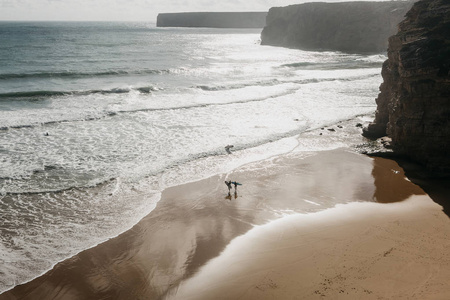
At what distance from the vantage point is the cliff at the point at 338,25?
65188 mm

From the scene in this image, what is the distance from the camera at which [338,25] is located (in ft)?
237

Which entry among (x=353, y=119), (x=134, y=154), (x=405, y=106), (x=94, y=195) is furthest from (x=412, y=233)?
(x=353, y=119)

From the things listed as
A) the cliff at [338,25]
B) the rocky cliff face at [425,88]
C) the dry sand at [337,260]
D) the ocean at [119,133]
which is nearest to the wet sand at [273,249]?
the dry sand at [337,260]

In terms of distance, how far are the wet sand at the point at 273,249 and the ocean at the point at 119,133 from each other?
1.07 m

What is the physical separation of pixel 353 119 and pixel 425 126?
28.0 feet

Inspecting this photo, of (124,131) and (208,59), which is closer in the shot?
(124,131)

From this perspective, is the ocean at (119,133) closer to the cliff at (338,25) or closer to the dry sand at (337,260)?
the dry sand at (337,260)

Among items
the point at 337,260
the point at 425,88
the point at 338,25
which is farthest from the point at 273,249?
the point at 338,25

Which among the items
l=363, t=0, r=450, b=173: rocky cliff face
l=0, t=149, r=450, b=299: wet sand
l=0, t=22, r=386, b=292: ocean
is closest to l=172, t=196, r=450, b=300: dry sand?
l=0, t=149, r=450, b=299: wet sand

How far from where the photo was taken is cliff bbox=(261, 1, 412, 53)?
2566 inches

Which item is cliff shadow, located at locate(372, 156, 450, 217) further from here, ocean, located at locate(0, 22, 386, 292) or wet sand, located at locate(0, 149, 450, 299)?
ocean, located at locate(0, 22, 386, 292)

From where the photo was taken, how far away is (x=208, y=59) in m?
54.2

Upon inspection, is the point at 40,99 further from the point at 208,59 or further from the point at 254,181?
the point at 208,59

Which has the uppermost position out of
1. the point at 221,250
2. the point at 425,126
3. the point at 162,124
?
the point at 425,126
